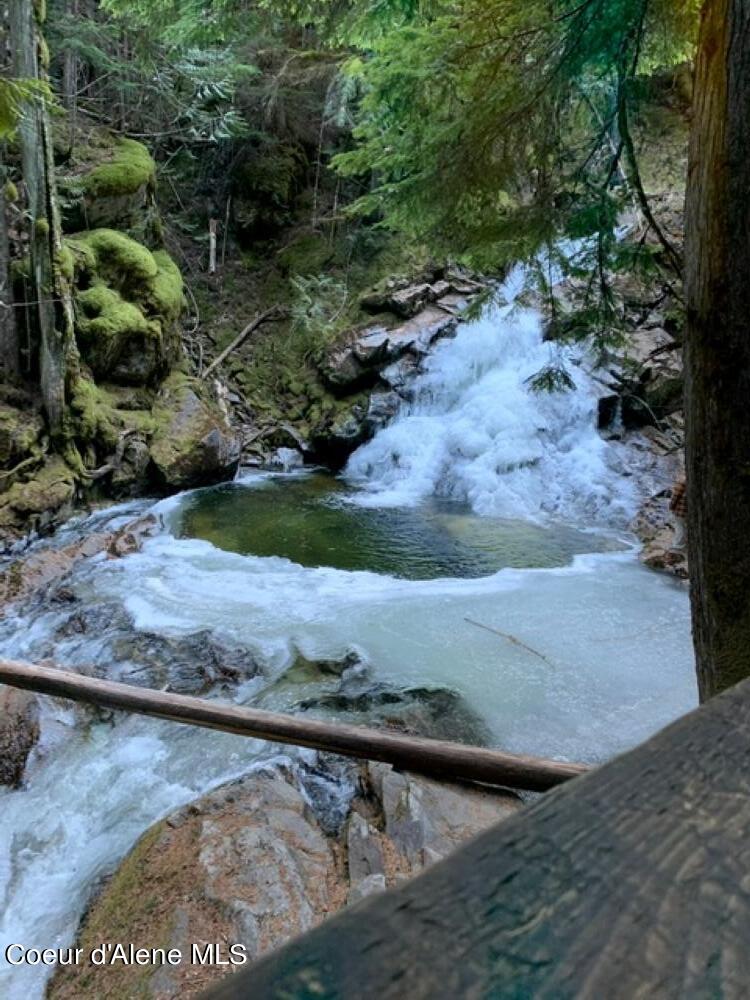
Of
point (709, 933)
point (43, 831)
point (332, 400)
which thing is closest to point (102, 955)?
point (43, 831)

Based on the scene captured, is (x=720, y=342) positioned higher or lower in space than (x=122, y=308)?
lower

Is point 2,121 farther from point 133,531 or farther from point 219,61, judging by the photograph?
point 219,61

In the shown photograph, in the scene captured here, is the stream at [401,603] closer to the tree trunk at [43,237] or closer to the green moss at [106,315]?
the tree trunk at [43,237]

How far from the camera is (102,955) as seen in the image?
2545mm

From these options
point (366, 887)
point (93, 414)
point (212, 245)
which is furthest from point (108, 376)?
point (366, 887)

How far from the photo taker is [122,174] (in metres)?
12.5

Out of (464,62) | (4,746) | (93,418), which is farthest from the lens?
(93,418)

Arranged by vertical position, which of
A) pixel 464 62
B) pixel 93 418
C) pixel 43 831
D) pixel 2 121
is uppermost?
pixel 464 62

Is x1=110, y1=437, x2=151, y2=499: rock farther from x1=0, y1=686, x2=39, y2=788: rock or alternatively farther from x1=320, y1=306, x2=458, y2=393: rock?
x1=0, y1=686, x2=39, y2=788: rock

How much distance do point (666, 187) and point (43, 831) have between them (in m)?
19.0

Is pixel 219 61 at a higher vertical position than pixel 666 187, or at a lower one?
higher

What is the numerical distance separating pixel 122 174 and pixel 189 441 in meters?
5.84

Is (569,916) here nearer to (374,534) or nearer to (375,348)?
(374,534)

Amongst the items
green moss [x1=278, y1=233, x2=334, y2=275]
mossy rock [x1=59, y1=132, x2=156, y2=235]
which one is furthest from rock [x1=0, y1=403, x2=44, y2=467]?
green moss [x1=278, y1=233, x2=334, y2=275]
